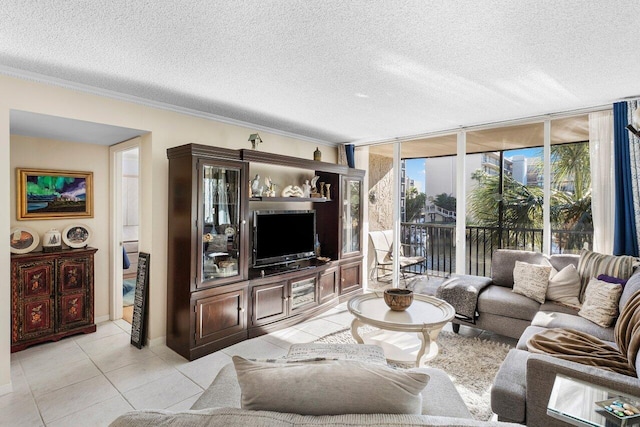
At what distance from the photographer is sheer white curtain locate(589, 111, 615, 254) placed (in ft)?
10.9

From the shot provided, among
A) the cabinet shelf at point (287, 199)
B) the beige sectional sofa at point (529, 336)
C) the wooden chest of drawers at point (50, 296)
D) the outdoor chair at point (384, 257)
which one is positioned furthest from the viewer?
the outdoor chair at point (384, 257)

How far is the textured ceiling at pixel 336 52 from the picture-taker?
1769 millimetres

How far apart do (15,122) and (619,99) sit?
5499 mm

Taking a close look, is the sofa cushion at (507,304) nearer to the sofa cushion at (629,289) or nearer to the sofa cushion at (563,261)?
the sofa cushion at (563,261)

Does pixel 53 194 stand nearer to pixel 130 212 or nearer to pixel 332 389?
pixel 130 212

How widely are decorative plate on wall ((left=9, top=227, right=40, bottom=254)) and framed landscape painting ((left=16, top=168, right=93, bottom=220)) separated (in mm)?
169

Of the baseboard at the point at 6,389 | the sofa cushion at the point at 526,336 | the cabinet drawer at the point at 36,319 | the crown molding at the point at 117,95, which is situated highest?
the crown molding at the point at 117,95

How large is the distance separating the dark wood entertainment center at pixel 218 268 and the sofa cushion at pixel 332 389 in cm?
223

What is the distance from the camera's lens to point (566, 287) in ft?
10.3

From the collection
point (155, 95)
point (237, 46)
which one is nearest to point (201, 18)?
point (237, 46)

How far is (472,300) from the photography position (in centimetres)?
337

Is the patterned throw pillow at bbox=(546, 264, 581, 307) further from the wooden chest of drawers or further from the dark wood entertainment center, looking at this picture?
the wooden chest of drawers

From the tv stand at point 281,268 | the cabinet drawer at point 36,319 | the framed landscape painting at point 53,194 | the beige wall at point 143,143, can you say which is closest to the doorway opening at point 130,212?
the beige wall at point 143,143

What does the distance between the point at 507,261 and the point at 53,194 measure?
197 inches
